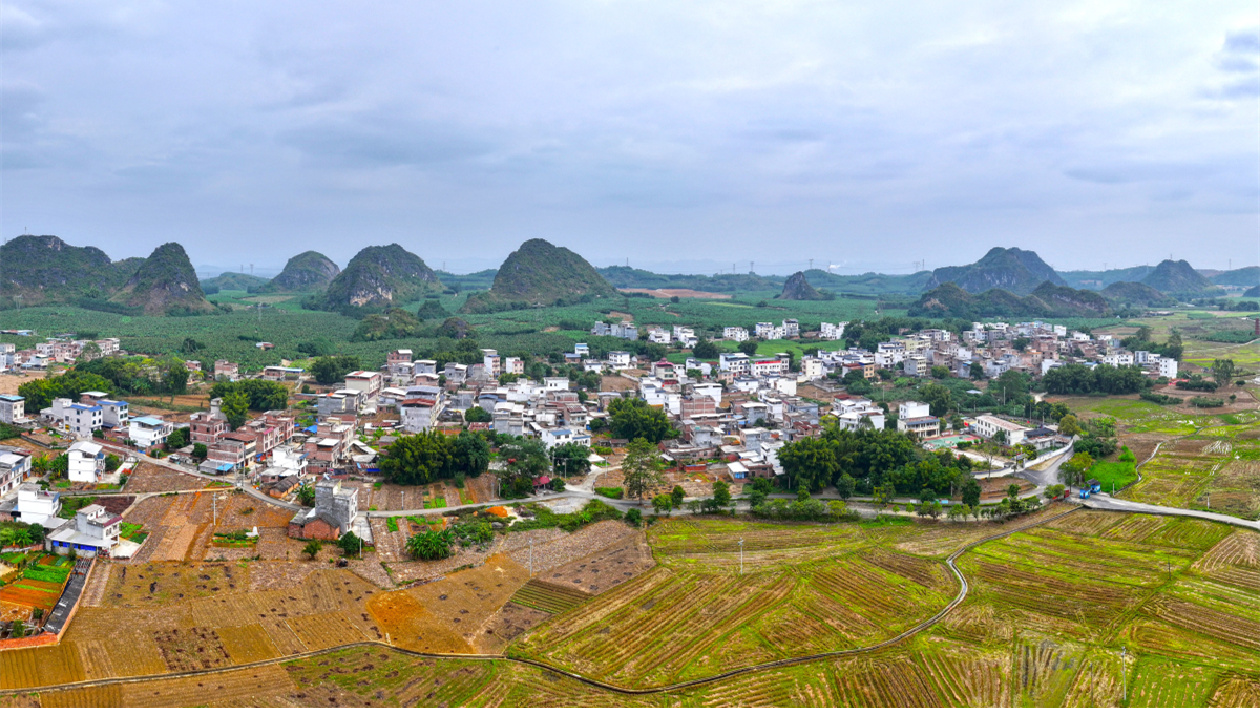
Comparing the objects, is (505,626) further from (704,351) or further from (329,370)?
(704,351)

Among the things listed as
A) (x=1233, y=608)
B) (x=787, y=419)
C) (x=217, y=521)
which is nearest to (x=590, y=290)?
(x=787, y=419)

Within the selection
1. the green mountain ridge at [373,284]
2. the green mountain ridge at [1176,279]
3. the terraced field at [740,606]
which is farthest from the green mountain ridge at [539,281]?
the green mountain ridge at [1176,279]

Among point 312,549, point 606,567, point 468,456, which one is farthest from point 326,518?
point 606,567

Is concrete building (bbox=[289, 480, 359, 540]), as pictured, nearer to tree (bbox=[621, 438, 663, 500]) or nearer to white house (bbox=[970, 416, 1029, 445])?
tree (bbox=[621, 438, 663, 500])

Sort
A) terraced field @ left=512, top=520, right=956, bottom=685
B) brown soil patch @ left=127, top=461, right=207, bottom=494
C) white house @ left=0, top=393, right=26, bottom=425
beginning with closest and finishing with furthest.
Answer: terraced field @ left=512, top=520, right=956, bottom=685 → brown soil patch @ left=127, top=461, right=207, bottom=494 → white house @ left=0, top=393, right=26, bottom=425

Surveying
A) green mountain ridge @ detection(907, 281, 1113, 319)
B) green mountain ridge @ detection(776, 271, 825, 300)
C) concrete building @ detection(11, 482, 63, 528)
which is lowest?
concrete building @ detection(11, 482, 63, 528)

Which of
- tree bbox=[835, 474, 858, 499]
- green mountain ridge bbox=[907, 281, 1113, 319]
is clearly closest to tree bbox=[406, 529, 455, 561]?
tree bbox=[835, 474, 858, 499]

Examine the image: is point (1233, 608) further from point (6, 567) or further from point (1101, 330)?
point (1101, 330)

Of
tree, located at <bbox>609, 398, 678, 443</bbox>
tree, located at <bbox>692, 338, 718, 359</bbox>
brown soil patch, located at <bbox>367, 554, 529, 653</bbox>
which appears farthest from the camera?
tree, located at <bbox>692, 338, 718, 359</bbox>
